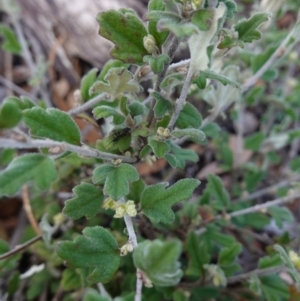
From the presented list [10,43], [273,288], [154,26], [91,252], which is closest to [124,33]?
[154,26]

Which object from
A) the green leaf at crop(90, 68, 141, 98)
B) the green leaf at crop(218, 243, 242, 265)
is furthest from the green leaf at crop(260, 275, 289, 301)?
the green leaf at crop(90, 68, 141, 98)

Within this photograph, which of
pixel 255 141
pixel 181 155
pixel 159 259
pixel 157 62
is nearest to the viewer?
pixel 159 259

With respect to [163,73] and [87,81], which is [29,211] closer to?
[87,81]

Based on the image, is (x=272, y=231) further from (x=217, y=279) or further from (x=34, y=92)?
(x=34, y=92)

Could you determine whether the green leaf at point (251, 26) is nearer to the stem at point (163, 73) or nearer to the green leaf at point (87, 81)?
the stem at point (163, 73)

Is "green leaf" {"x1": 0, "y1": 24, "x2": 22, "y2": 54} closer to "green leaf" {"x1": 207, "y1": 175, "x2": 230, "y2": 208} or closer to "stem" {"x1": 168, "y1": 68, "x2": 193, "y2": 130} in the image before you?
"green leaf" {"x1": 207, "y1": 175, "x2": 230, "y2": 208}

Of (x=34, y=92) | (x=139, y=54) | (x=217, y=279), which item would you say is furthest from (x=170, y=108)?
(x=34, y=92)
